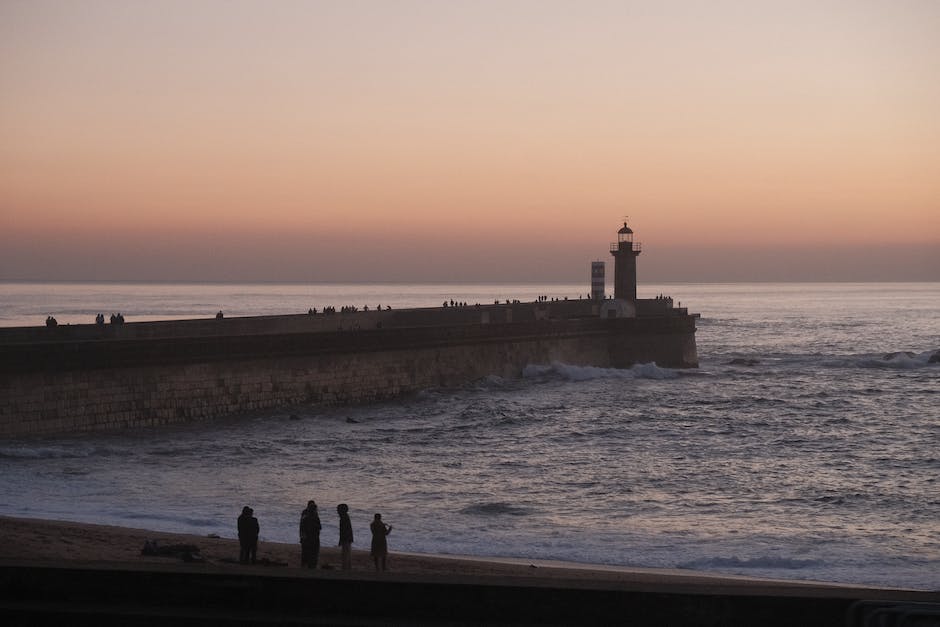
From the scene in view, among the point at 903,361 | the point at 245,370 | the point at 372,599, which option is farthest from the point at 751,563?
the point at 903,361

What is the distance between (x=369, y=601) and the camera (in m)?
7.44

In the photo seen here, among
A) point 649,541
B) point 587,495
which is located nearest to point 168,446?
point 587,495

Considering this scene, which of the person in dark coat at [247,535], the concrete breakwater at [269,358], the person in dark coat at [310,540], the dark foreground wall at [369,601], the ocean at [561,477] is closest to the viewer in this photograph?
the dark foreground wall at [369,601]

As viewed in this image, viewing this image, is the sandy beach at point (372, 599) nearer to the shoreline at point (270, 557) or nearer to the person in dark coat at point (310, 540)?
the person in dark coat at point (310, 540)

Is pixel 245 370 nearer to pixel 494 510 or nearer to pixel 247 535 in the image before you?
pixel 494 510

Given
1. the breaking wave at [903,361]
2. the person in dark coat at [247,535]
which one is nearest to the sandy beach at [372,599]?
the person in dark coat at [247,535]

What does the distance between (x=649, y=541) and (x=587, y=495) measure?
4016mm

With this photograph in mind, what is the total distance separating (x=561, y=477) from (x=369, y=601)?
15232mm

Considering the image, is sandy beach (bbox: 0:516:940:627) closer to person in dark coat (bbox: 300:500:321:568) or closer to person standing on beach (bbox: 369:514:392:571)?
person in dark coat (bbox: 300:500:321:568)

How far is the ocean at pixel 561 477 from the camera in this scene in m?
15.9

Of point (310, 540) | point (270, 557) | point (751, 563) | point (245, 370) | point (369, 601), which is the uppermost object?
point (245, 370)

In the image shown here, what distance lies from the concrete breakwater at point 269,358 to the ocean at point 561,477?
2.34ft

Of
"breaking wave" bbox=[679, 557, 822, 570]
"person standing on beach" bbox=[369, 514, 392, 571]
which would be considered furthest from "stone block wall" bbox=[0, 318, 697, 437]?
"breaking wave" bbox=[679, 557, 822, 570]

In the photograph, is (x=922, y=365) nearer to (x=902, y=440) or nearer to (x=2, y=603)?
(x=902, y=440)
